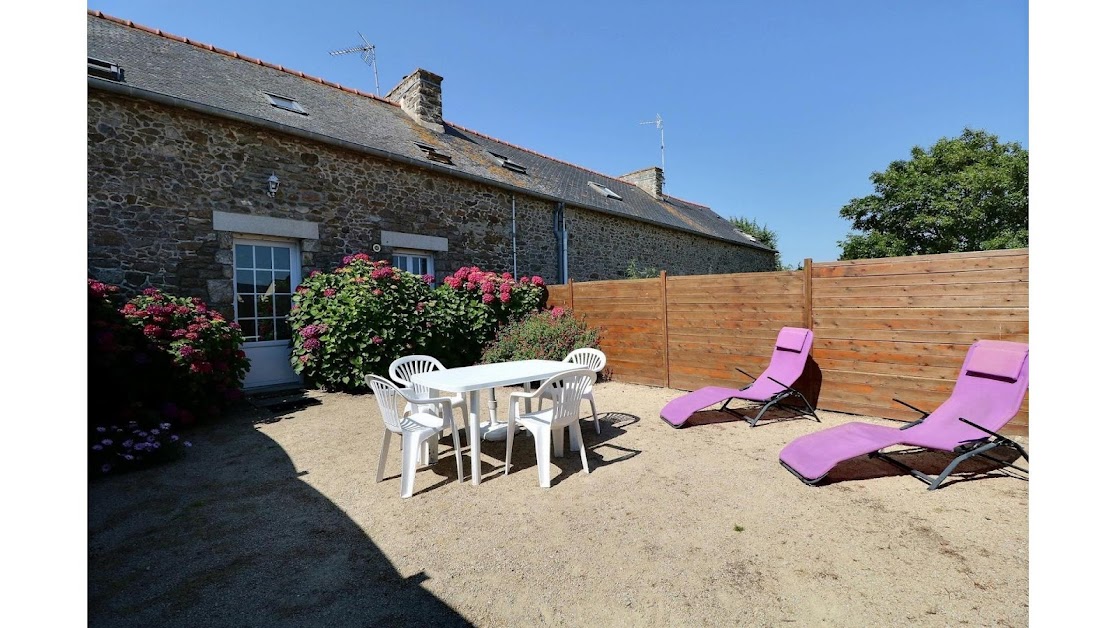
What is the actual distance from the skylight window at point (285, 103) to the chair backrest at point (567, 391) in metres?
7.41

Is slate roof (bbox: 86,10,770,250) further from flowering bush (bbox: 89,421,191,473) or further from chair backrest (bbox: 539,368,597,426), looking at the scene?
chair backrest (bbox: 539,368,597,426)

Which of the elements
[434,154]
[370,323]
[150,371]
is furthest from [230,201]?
[434,154]

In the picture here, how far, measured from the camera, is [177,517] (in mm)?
2984

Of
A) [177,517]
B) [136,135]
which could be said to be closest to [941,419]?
[177,517]

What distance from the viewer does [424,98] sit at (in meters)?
10.8

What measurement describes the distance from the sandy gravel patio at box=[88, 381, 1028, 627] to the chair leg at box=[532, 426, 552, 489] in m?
0.09

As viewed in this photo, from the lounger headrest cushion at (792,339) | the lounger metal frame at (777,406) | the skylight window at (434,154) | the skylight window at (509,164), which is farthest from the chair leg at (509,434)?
the skylight window at (509,164)

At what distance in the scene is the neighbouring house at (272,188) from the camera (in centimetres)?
575

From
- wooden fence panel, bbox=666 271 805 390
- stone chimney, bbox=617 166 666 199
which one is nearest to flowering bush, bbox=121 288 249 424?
wooden fence panel, bbox=666 271 805 390

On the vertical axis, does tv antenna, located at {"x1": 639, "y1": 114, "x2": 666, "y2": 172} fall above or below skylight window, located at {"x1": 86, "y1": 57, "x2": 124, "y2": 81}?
above

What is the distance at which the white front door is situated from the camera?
6637 mm

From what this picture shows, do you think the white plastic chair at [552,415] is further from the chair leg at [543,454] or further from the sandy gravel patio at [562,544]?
the sandy gravel patio at [562,544]
